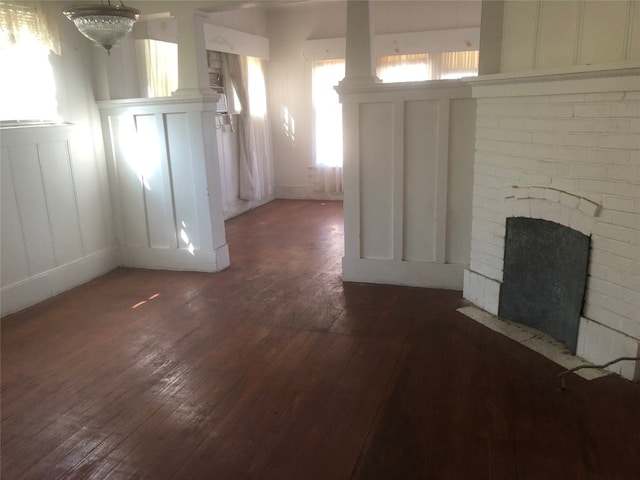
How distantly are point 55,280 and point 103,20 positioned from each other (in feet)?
8.30

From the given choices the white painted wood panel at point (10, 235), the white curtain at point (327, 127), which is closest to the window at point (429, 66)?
the white curtain at point (327, 127)

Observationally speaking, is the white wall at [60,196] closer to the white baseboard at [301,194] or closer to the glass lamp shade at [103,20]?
the glass lamp shade at [103,20]

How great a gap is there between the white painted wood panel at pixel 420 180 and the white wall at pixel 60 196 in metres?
2.96

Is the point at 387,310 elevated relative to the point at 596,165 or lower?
lower

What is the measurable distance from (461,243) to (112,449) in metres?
2.98

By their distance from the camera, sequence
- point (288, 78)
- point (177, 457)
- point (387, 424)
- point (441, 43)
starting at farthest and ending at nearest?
point (288, 78) < point (441, 43) < point (387, 424) < point (177, 457)

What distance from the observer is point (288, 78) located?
329 inches

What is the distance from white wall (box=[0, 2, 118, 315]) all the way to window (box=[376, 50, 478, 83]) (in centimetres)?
417

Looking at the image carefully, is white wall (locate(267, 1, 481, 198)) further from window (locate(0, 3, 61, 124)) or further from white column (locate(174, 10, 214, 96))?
window (locate(0, 3, 61, 124))

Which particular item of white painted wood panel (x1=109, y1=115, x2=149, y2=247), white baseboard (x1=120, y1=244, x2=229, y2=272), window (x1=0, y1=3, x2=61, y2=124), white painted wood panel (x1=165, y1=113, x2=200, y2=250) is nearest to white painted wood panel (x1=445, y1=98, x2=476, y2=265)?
white baseboard (x1=120, y1=244, x2=229, y2=272)

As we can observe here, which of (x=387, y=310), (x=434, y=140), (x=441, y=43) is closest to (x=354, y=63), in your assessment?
(x=434, y=140)

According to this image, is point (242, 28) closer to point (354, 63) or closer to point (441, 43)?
point (441, 43)

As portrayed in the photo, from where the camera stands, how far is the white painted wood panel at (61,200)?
4.35m

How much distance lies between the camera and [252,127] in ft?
25.8
